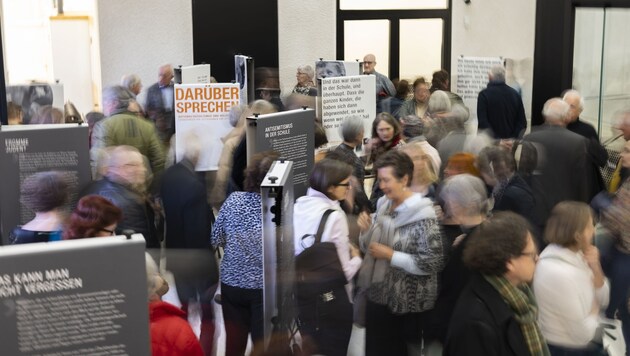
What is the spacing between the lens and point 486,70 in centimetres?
1418

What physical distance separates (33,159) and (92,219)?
5.18 ft

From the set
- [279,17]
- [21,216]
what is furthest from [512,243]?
[279,17]

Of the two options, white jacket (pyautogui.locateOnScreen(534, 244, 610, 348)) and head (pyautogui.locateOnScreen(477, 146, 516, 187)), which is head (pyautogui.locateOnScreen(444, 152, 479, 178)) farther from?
white jacket (pyautogui.locateOnScreen(534, 244, 610, 348))

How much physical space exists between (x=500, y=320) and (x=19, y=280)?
6.11 ft

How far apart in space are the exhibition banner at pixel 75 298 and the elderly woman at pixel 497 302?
130 cm

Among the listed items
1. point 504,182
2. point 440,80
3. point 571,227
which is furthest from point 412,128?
point 440,80

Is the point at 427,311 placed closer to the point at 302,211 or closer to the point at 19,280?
the point at 302,211

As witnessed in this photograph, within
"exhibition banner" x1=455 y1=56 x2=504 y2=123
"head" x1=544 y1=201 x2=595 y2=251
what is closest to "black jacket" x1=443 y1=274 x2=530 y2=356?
"head" x1=544 y1=201 x2=595 y2=251

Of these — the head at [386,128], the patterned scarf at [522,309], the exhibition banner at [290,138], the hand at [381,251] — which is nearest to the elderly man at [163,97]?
the head at [386,128]

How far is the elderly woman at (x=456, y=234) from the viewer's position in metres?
4.93

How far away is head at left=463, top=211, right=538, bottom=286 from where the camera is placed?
148 inches

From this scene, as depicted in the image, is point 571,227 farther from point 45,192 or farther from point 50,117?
point 50,117

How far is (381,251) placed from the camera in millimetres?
4957

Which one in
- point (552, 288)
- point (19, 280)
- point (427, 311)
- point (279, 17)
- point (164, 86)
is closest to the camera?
point (19, 280)
